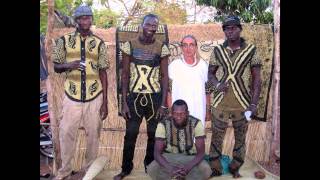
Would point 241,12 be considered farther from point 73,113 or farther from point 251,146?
point 73,113

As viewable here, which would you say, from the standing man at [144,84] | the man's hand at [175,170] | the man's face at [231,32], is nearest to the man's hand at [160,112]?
the standing man at [144,84]

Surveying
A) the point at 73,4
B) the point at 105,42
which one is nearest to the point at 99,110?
the point at 105,42

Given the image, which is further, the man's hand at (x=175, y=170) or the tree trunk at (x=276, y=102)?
the tree trunk at (x=276, y=102)

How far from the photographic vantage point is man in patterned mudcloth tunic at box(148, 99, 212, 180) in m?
6.89

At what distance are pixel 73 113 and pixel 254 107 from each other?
2.24 metres

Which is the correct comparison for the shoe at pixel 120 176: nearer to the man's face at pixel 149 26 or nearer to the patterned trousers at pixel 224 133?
the patterned trousers at pixel 224 133

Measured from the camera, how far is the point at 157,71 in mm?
7004

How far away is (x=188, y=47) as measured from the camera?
23.3 ft

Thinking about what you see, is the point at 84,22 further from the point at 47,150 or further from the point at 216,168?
the point at 216,168

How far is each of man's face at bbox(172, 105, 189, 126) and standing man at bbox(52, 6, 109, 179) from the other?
87cm

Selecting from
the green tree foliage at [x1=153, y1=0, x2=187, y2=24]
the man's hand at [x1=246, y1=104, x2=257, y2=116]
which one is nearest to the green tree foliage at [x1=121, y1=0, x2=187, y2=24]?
the green tree foliage at [x1=153, y1=0, x2=187, y2=24]

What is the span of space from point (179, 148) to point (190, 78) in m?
0.88

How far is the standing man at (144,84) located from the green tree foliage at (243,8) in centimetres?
78

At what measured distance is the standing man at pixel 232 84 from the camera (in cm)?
710
